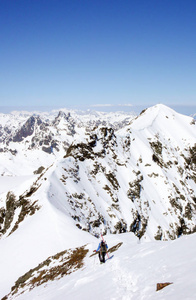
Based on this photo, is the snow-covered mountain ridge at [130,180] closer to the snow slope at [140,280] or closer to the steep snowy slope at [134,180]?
the steep snowy slope at [134,180]

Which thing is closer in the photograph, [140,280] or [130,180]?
Result: [140,280]

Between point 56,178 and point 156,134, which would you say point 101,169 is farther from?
point 156,134

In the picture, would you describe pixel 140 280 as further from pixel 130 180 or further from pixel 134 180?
pixel 134 180

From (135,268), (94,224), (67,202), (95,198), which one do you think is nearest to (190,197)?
(95,198)

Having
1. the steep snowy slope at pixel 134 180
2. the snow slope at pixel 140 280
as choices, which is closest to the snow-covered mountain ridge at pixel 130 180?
the steep snowy slope at pixel 134 180

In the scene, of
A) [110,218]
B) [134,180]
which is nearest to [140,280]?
[110,218]

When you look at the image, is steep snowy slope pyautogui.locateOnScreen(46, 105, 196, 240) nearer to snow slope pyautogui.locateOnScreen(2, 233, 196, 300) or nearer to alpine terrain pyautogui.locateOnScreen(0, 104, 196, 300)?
alpine terrain pyautogui.locateOnScreen(0, 104, 196, 300)

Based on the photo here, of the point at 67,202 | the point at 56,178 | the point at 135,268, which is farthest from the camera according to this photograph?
the point at 56,178

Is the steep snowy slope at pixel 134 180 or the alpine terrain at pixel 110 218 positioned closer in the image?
the alpine terrain at pixel 110 218
